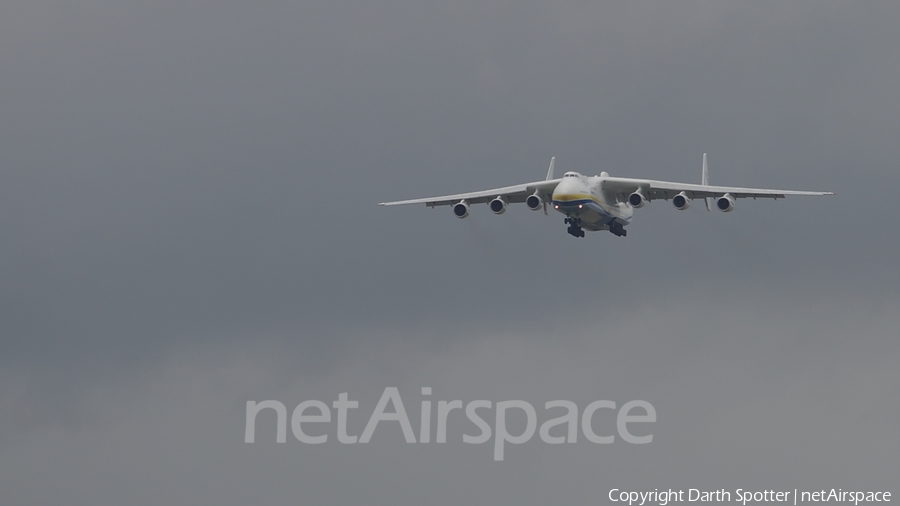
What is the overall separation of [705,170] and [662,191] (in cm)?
907

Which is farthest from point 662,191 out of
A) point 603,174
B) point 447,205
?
point 447,205

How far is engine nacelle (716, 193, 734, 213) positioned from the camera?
69.8 m

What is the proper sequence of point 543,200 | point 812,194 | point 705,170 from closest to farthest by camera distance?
point 812,194 < point 543,200 < point 705,170

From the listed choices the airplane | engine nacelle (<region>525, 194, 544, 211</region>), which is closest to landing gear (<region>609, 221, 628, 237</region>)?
the airplane

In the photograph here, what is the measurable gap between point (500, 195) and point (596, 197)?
4.77 metres

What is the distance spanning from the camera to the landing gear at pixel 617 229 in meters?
73.2

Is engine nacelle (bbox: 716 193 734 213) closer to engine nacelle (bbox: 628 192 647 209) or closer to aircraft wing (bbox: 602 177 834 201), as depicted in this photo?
aircraft wing (bbox: 602 177 834 201)

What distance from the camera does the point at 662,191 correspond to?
72812 millimetres

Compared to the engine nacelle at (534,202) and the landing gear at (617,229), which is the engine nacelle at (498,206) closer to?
the engine nacelle at (534,202)

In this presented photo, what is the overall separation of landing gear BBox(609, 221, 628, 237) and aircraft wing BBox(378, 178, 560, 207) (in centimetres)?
262

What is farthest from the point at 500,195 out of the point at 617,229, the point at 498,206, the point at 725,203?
the point at 725,203

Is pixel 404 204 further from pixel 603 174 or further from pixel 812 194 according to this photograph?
pixel 812 194

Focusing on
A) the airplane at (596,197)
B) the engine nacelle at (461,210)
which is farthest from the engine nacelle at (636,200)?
the engine nacelle at (461,210)

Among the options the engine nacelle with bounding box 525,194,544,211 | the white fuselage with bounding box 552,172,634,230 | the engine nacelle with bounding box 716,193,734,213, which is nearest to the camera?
the white fuselage with bounding box 552,172,634,230
